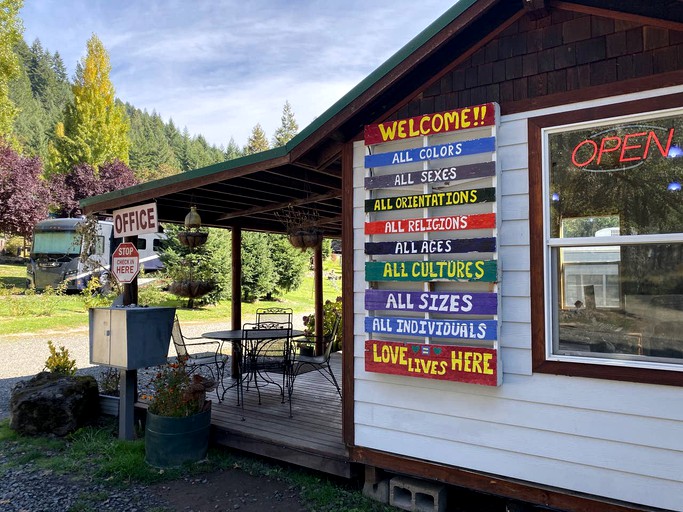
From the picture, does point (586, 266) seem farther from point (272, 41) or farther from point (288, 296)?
point (272, 41)

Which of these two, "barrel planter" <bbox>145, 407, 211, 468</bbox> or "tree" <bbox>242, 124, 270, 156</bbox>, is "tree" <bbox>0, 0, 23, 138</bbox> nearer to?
"barrel planter" <bbox>145, 407, 211, 468</bbox>

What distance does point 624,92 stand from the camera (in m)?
2.68

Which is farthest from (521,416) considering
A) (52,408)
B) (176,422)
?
(52,408)

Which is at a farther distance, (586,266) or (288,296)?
(288,296)

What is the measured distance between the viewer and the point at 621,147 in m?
2.72

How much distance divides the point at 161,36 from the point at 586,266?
17.3m

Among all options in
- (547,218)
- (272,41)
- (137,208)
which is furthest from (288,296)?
(272,41)

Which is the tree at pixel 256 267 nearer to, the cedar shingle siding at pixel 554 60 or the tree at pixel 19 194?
the tree at pixel 19 194

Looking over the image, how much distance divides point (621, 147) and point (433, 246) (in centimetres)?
124

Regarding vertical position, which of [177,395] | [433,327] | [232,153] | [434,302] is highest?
[232,153]

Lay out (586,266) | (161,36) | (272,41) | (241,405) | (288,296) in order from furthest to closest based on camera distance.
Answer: (272,41), (288,296), (161,36), (241,405), (586,266)

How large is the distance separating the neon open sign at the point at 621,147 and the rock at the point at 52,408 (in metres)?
5.28

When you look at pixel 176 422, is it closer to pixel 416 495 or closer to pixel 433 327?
pixel 416 495

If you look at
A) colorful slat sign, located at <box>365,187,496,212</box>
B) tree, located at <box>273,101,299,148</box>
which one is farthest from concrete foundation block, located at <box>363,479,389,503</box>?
tree, located at <box>273,101,299,148</box>
